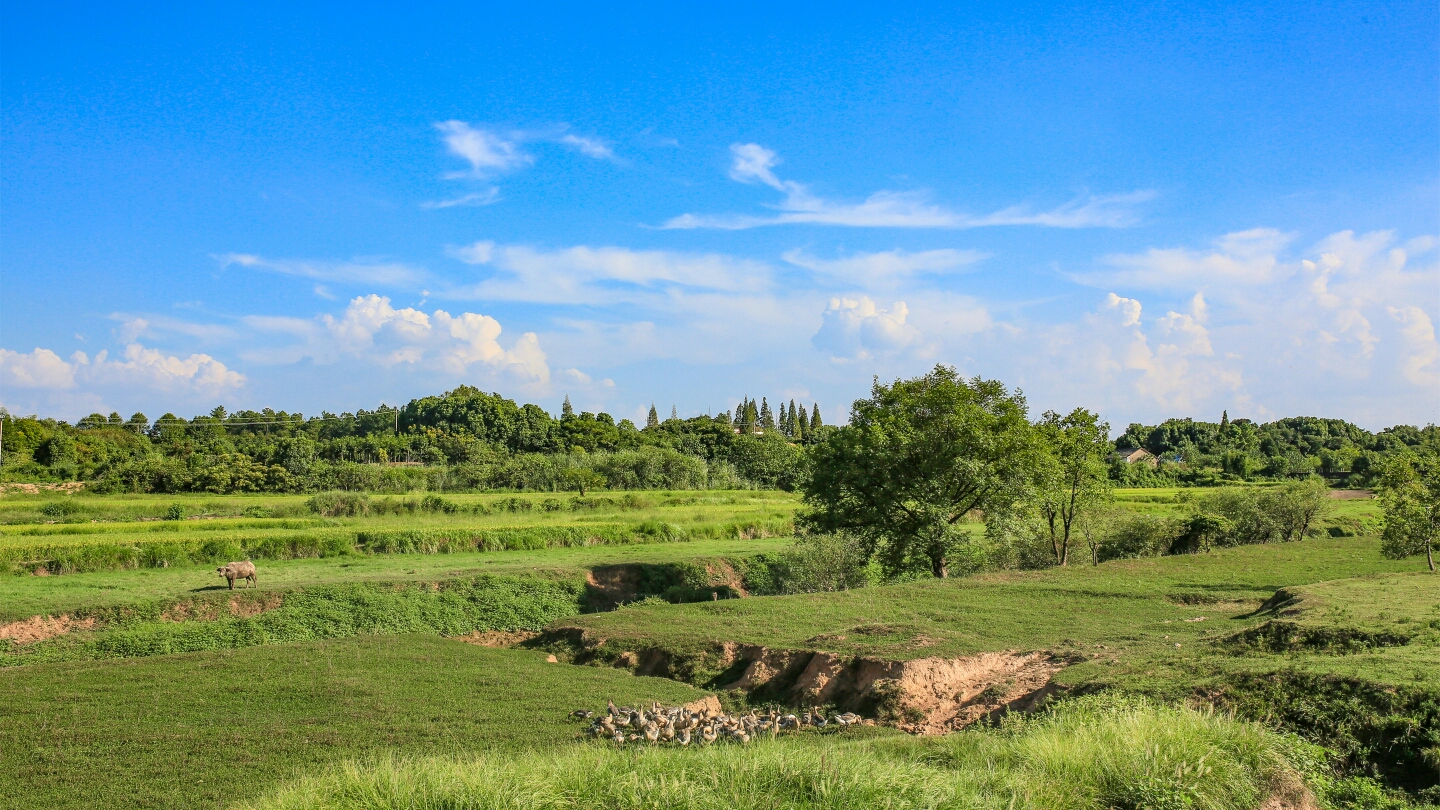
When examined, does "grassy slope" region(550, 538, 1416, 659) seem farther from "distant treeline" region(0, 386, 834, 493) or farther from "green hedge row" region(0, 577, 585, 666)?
"distant treeline" region(0, 386, 834, 493)

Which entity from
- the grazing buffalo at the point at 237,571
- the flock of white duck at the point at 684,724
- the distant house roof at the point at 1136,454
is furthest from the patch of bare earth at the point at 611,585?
the distant house roof at the point at 1136,454

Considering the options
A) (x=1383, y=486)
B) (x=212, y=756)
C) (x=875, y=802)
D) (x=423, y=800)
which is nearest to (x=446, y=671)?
(x=212, y=756)

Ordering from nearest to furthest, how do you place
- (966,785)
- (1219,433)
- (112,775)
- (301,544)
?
(966,785), (112,775), (301,544), (1219,433)

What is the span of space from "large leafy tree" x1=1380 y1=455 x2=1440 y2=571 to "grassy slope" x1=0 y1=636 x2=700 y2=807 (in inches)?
858

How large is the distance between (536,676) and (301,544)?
71.8ft

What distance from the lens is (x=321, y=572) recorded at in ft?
91.1

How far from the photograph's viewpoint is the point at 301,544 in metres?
32.5

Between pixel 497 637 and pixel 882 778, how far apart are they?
17.8 meters

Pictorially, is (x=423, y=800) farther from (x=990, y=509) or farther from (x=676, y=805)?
(x=990, y=509)

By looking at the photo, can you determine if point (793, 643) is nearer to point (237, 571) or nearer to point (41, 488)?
point (237, 571)

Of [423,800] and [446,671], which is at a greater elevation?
[423,800]

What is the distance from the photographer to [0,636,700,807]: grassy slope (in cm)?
980

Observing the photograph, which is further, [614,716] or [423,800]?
[614,716]

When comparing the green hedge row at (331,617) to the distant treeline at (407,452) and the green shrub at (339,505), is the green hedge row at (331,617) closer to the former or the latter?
the green shrub at (339,505)
